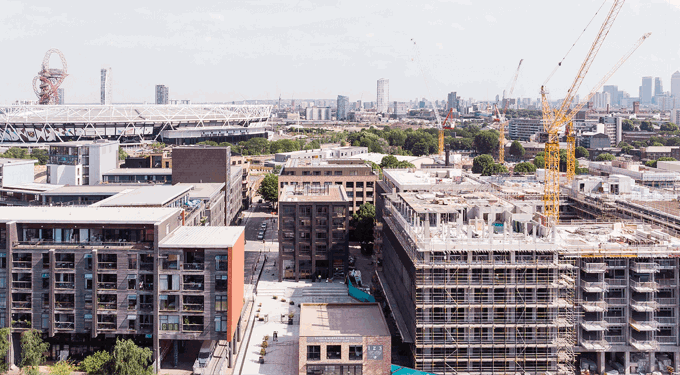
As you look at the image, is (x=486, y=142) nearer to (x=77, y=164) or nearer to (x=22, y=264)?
(x=77, y=164)

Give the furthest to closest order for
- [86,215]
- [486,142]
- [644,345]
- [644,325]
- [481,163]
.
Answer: [486,142]
[481,163]
[86,215]
[644,345]
[644,325]

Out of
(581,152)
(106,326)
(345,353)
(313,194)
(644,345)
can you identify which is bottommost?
(345,353)

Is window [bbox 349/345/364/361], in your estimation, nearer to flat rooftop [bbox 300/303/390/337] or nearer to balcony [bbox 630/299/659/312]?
flat rooftop [bbox 300/303/390/337]

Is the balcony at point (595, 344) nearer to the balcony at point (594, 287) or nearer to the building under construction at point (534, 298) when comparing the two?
the building under construction at point (534, 298)

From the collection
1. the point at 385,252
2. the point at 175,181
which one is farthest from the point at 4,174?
the point at 385,252

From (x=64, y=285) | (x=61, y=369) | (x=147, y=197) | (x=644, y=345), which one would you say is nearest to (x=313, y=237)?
(x=147, y=197)

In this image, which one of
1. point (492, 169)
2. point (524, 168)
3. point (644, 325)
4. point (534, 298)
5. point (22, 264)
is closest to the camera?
point (534, 298)
